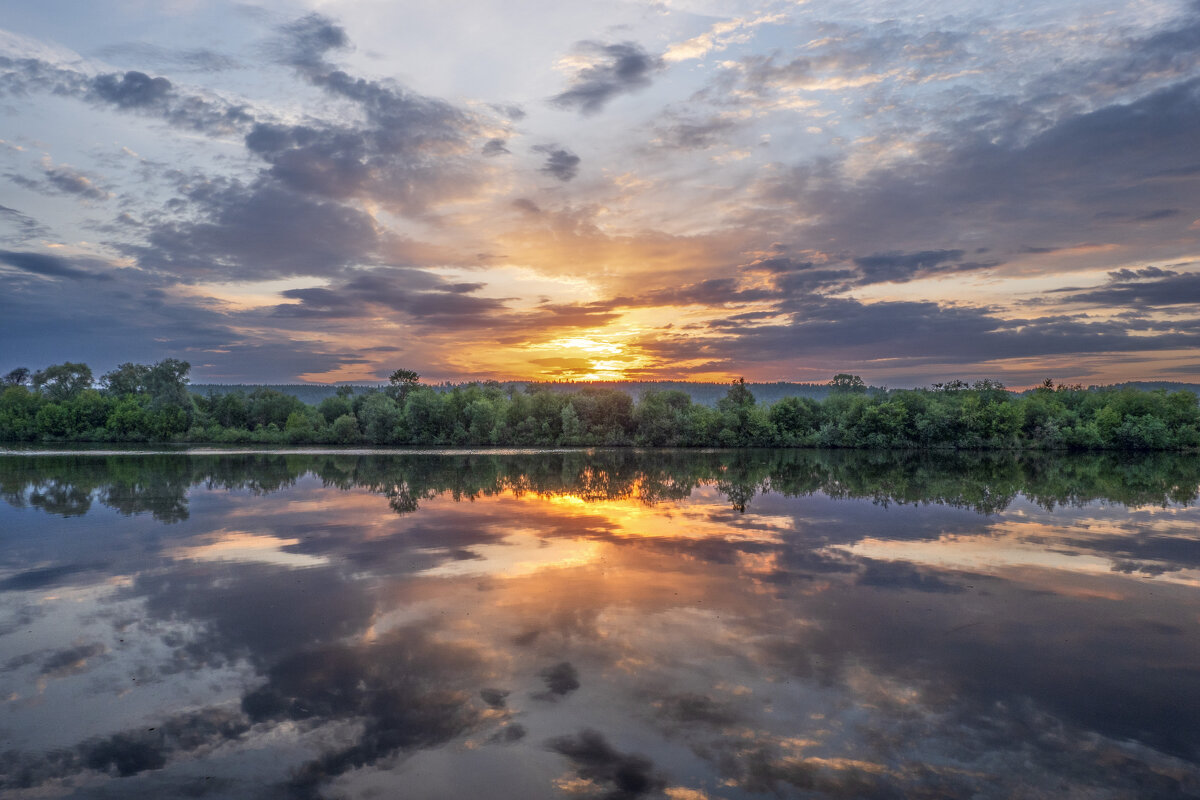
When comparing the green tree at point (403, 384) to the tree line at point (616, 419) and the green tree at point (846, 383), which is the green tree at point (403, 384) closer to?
the tree line at point (616, 419)

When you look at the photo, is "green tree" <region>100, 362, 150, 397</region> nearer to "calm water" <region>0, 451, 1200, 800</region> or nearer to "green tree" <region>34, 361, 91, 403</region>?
"green tree" <region>34, 361, 91, 403</region>

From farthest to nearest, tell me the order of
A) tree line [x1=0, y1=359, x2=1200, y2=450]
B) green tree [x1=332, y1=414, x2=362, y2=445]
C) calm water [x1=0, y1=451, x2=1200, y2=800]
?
1. green tree [x1=332, y1=414, x2=362, y2=445]
2. tree line [x1=0, y1=359, x2=1200, y2=450]
3. calm water [x1=0, y1=451, x2=1200, y2=800]

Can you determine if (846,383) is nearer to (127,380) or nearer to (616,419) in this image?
(616,419)

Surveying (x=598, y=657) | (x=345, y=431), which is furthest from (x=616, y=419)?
(x=598, y=657)

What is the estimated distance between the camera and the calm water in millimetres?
6645

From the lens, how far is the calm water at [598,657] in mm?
6645

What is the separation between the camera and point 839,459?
175ft

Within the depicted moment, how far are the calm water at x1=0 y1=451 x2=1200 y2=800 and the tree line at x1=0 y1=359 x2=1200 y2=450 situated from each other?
166ft

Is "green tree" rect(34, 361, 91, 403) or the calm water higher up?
"green tree" rect(34, 361, 91, 403)

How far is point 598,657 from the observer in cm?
950

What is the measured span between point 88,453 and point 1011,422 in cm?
9236

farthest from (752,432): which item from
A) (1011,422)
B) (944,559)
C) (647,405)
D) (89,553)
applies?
(89,553)

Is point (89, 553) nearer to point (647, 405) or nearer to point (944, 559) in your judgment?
point (944, 559)

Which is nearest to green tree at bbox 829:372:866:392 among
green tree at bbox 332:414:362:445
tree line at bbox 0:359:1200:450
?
tree line at bbox 0:359:1200:450
